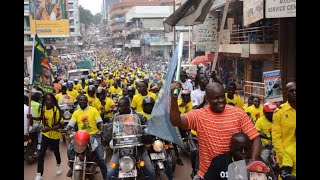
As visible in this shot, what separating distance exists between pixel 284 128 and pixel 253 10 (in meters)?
9.78

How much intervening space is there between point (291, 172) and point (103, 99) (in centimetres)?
581

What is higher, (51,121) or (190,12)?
(190,12)

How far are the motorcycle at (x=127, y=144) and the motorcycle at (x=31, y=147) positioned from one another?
11.5 feet

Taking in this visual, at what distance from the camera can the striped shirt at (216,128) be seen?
3.48 metres

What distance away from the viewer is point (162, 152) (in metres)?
5.61

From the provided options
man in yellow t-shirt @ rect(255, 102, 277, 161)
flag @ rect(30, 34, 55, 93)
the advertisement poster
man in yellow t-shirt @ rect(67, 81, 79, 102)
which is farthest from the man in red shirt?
man in yellow t-shirt @ rect(67, 81, 79, 102)

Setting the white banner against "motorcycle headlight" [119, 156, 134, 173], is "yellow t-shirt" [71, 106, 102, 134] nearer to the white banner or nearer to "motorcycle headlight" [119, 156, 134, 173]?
"motorcycle headlight" [119, 156, 134, 173]

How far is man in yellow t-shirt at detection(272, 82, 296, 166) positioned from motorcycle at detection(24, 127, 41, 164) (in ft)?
18.3

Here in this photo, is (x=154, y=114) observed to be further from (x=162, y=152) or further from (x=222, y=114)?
(x=162, y=152)

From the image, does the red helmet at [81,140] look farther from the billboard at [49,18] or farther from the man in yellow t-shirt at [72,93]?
the billboard at [49,18]

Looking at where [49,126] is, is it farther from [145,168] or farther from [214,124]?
[214,124]

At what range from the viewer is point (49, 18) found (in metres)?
38.8

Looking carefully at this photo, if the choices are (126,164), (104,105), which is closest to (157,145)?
(126,164)

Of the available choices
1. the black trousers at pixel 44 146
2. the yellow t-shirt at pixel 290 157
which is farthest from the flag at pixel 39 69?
the yellow t-shirt at pixel 290 157
